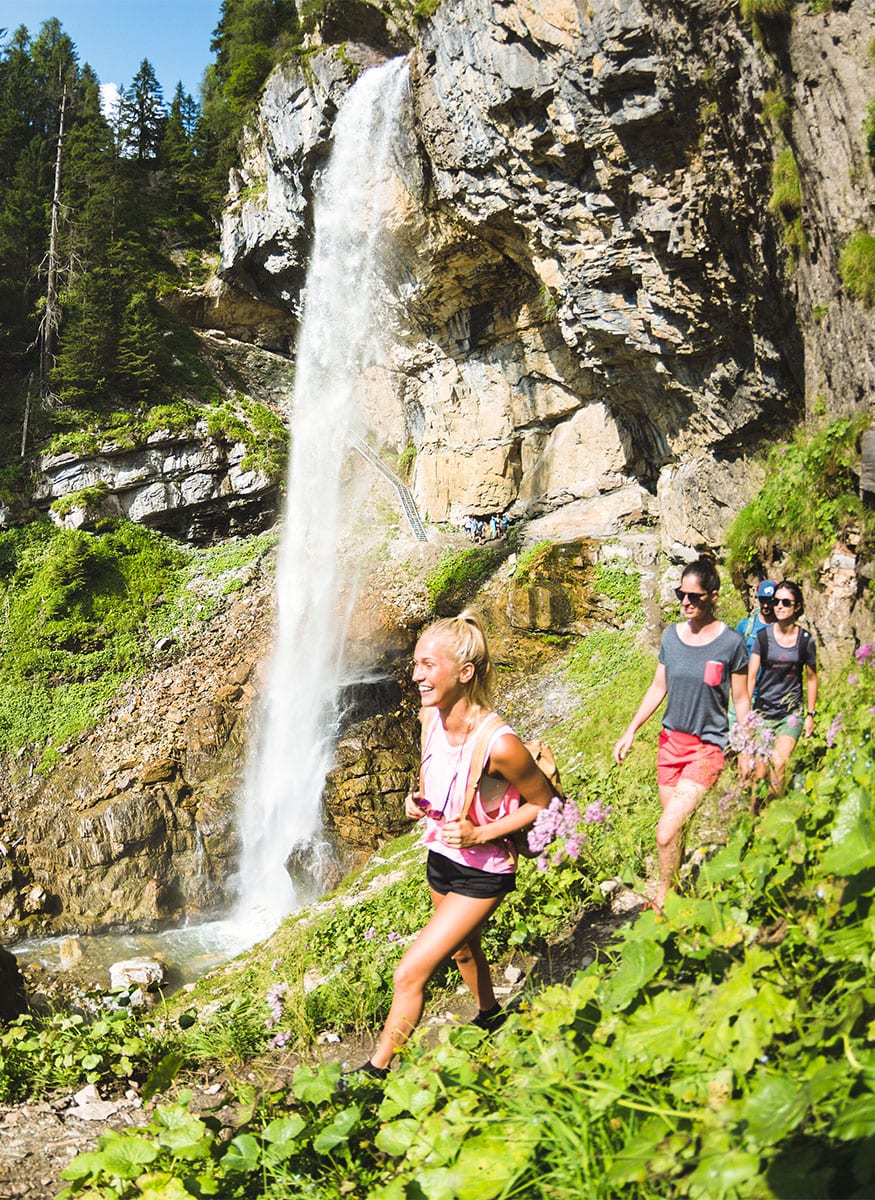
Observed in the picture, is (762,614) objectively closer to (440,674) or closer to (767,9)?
(440,674)

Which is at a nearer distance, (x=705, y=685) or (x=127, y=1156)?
(x=127, y=1156)

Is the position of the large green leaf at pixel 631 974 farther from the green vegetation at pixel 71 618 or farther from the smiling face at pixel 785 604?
the green vegetation at pixel 71 618

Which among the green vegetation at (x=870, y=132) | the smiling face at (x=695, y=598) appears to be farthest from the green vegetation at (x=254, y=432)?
the smiling face at (x=695, y=598)

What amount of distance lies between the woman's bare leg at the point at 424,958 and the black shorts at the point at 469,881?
3 cm

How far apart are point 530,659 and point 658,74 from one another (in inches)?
343

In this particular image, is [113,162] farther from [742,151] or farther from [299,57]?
[742,151]

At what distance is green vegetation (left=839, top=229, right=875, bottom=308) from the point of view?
636 centimetres

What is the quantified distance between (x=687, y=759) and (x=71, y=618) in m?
17.4

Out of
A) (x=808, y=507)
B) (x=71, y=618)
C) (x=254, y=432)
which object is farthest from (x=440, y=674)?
(x=254, y=432)

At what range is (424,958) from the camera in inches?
112

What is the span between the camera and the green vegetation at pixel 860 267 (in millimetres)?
6359

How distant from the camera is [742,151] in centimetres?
902

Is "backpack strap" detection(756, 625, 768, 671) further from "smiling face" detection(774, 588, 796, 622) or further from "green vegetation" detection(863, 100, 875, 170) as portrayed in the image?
"green vegetation" detection(863, 100, 875, 170)

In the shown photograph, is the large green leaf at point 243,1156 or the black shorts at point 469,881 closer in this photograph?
the large green leaf at point 243,1156
